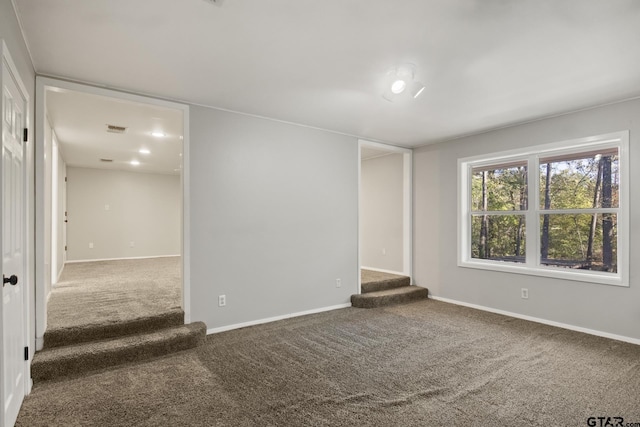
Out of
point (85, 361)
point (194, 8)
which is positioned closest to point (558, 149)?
point (194, 8)

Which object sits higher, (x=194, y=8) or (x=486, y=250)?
(x=194, y=8)

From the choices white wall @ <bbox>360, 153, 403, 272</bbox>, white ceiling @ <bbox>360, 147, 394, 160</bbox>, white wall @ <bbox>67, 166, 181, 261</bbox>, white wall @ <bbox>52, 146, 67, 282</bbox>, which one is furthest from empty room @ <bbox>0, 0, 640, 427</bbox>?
white wall @ <bbox>67, 166, 181, 261</bbox>

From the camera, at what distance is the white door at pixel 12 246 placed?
1854 mm

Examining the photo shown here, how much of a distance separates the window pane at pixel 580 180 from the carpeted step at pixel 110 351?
14.4 ft

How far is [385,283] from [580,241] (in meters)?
2.56

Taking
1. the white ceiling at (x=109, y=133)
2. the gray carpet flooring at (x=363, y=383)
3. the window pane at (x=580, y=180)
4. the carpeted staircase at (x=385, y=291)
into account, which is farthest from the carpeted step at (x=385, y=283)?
the white ceiling at (x=109, y=133)

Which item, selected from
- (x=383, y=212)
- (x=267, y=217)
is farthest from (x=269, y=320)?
(x=383, y=212)

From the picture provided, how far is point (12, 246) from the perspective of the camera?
6.90 feet

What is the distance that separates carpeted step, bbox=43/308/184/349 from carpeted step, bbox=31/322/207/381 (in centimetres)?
7

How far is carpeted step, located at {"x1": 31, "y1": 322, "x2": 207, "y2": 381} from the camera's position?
2689mm

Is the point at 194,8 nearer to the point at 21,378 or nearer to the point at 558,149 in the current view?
the point at 21,378

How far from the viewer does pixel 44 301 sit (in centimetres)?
290

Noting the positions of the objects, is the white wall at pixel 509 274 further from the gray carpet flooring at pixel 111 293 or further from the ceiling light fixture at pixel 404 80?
the gray carpet flooring at pixel 111 293

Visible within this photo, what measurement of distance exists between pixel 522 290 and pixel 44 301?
5146 millimetres
